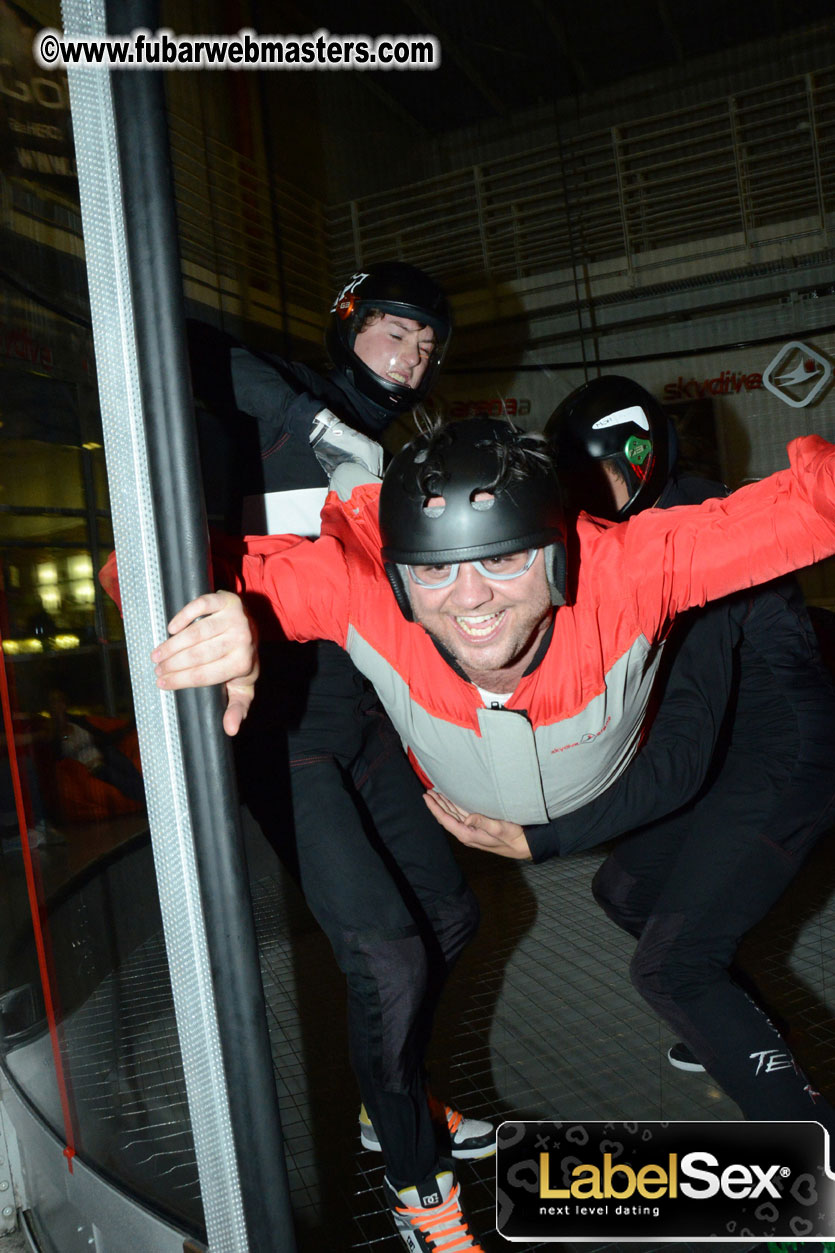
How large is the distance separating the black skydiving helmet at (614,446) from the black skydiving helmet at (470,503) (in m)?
0.89

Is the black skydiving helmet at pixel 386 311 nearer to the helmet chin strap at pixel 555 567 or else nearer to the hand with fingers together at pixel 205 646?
the helmet chin strap at pixel 555 567

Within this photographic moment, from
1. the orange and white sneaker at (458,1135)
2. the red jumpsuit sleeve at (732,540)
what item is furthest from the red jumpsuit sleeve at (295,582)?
the orange and white sneaker at (458,1135)

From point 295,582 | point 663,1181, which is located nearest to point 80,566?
point 295,582

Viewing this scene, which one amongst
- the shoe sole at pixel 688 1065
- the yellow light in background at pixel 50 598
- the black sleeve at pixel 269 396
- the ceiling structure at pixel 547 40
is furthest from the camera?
the ceiling structure at pixel 547 40

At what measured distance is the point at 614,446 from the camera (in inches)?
97.8

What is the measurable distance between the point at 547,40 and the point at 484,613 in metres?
10.6

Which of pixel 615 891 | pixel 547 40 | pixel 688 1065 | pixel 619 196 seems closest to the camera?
pixel 615 891

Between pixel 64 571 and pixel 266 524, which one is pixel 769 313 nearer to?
pixel 266 524

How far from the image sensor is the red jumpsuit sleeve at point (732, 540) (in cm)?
143

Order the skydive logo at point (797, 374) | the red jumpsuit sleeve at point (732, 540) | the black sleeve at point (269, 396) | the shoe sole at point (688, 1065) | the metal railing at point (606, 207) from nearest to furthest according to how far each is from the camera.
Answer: the red jumpsuit sleeve at point (732, 540) → the black sleeve at point (269, 396) → the shoe sole at point (688, 1065) → the skydive logo at point (797, 374) → the metal railing at point (606, 207)

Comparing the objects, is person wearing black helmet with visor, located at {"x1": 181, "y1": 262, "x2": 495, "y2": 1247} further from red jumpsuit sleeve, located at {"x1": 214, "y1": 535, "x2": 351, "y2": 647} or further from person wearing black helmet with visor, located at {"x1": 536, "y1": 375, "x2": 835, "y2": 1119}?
person wearing black helmet with visor, located at {"x1": 536, "y1": 375, "x2": 835, "y2": 1119}

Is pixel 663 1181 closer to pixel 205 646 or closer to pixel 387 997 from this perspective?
pixel 387 997

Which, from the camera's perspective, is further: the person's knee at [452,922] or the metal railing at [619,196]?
the metal railing at [619,196]

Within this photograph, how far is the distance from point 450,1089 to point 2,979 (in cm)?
128
